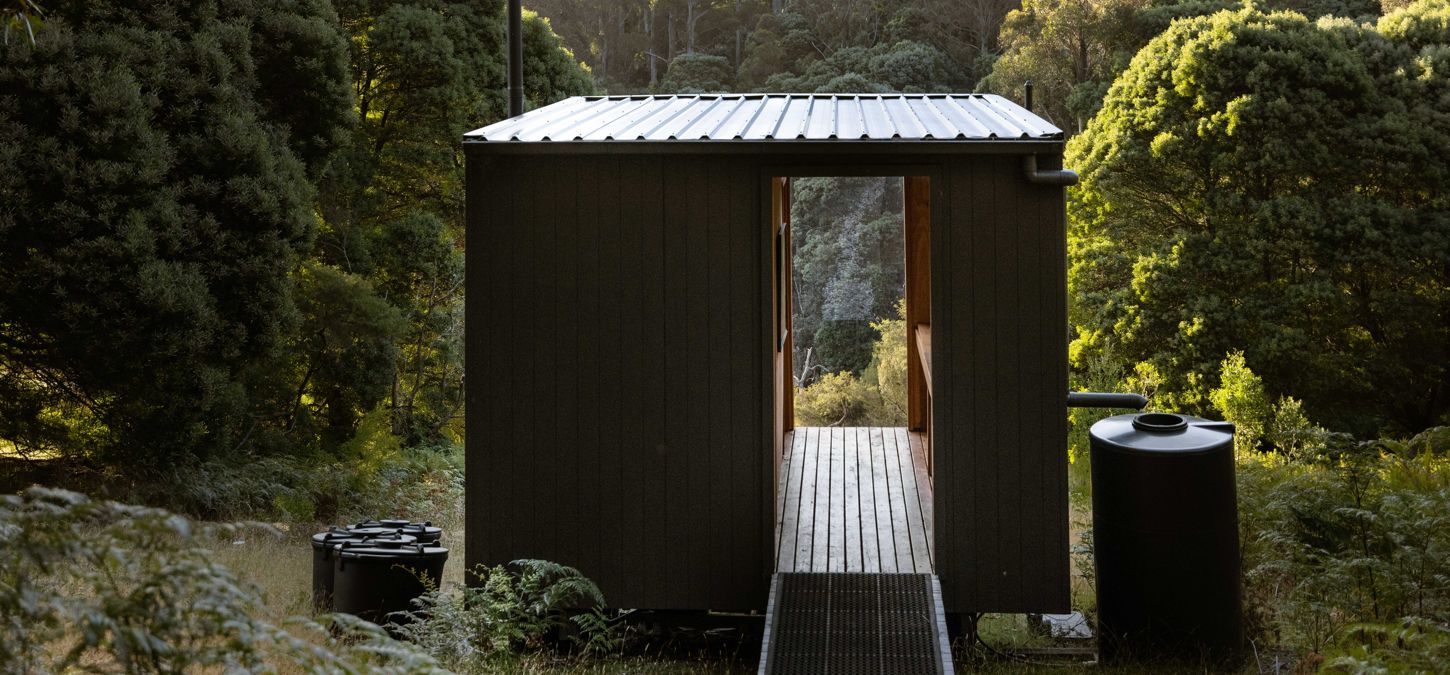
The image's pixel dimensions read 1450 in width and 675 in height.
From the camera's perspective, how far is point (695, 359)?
5953mm

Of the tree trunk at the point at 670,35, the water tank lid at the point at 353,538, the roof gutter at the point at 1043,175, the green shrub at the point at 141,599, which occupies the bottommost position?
the water tank lid at the point at 353,538

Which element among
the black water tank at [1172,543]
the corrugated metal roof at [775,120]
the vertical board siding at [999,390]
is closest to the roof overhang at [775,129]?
the corrugated metal roof at [775,120]

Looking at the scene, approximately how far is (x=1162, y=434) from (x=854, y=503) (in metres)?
1.99

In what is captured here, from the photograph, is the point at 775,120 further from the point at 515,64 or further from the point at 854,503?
the point at 515,64

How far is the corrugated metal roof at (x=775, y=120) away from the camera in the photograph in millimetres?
5801

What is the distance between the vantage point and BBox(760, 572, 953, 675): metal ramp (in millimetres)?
5117

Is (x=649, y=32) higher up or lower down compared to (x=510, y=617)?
higher up

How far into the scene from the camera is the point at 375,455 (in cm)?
1370

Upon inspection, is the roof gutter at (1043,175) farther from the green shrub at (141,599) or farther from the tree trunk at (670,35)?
the tree trunk at (670,35)

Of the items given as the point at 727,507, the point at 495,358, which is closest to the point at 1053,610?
the point at 727,507

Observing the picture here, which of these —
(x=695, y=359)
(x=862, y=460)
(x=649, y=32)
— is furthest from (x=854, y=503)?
(x=649, y=32)

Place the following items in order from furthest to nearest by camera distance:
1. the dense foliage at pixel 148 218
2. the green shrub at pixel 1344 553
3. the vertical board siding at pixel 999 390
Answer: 1. the dense foliage at pixel 148 218
2. the vertical board siding at pixel 999 390
3. the green shrub at pixel 1344 553

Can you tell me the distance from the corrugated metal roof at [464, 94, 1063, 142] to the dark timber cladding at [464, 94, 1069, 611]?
0.19ft

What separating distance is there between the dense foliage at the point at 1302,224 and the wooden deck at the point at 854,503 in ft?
25.2
